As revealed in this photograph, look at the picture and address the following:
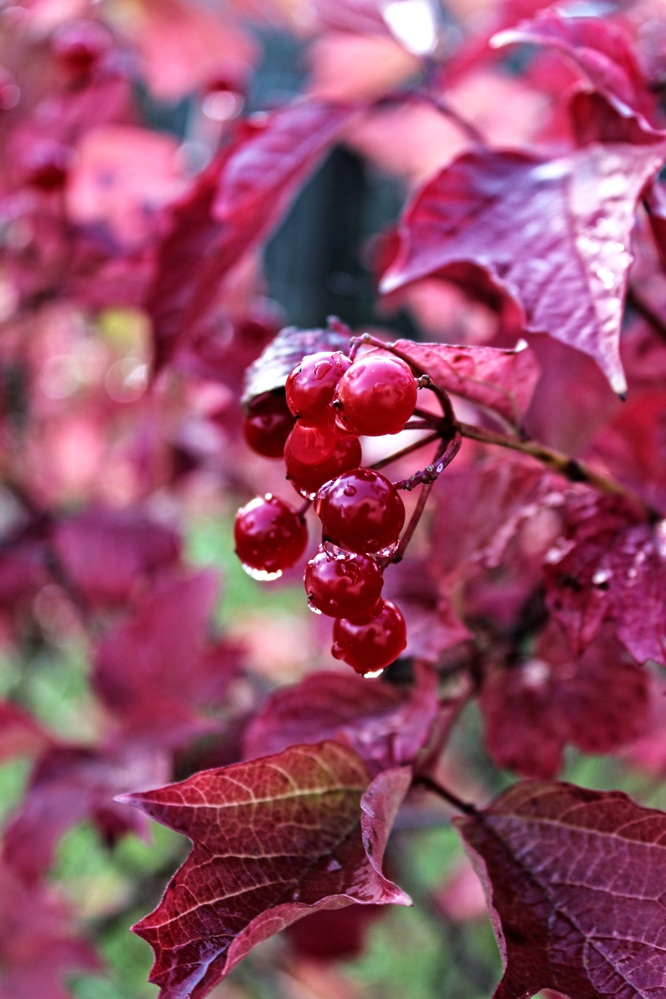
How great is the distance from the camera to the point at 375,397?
321 millimetres

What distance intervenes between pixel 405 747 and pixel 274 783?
0.07 metres

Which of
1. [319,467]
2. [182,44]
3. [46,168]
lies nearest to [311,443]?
[319,467]

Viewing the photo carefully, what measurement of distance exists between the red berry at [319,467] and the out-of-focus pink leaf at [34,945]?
70 cm

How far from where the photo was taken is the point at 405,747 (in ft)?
1.45

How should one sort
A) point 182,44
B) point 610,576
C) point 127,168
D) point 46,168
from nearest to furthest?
point 610,576 < point 46,168 < point 127,168 < point 182,44

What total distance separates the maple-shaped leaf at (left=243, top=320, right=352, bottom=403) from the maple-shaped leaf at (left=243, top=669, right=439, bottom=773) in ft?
0.58

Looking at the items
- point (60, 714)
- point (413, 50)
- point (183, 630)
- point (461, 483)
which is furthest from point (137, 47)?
point (60, 714)

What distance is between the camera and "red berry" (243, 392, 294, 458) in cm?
41

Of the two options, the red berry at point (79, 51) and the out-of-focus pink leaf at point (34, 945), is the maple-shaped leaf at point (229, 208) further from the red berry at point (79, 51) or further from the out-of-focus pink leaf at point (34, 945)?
the out-of-focus pink leaf at point (34, 945)

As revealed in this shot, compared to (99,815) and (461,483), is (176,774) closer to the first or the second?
(99,815)

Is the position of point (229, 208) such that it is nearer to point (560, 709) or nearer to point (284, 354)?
point (284, 354)

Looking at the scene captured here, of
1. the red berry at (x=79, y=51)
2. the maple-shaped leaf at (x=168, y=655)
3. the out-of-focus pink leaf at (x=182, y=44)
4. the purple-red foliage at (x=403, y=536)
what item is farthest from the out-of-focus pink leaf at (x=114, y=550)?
the out-of-focus pink leaf at (x=182, y=44)

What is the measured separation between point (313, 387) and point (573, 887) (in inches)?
9.7

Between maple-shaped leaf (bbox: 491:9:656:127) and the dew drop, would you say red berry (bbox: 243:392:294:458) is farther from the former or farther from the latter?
maple-shaped leaf (bbox: 491:9:656:127)
